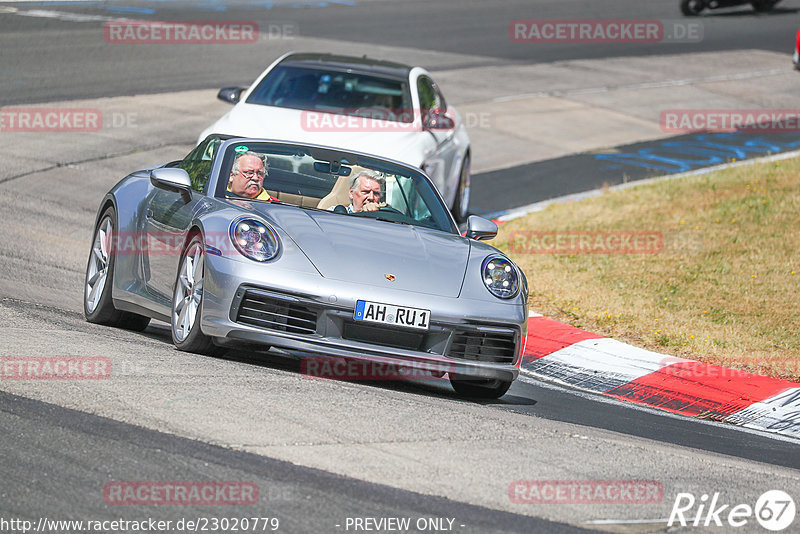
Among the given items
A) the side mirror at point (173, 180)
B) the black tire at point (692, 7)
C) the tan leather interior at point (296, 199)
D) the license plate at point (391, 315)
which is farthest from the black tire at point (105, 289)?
the black tire at point (692, 7)

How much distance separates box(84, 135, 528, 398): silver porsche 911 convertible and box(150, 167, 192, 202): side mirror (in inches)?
0.5

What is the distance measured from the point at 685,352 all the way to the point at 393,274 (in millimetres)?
3482

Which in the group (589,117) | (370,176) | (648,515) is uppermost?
(370,176)

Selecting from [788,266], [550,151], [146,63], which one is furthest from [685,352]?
[146,63]

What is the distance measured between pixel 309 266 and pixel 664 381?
10.4 ft

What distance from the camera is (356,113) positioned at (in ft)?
42.8

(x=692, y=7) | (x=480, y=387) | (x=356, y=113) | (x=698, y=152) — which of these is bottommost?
(x=698, y=152)

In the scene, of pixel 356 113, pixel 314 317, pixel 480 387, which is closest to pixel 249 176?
pixel 314 317

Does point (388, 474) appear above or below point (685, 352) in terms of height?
above

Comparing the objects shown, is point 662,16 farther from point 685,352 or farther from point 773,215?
point 685,352

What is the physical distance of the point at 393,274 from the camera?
7102 millimetres

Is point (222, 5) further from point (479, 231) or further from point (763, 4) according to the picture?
point (479, 231)

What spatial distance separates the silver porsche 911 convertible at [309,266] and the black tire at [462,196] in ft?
17.3

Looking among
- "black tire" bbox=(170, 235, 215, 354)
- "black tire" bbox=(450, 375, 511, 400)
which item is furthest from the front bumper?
"black tire" bbox=(450, 375, 511, 400)
